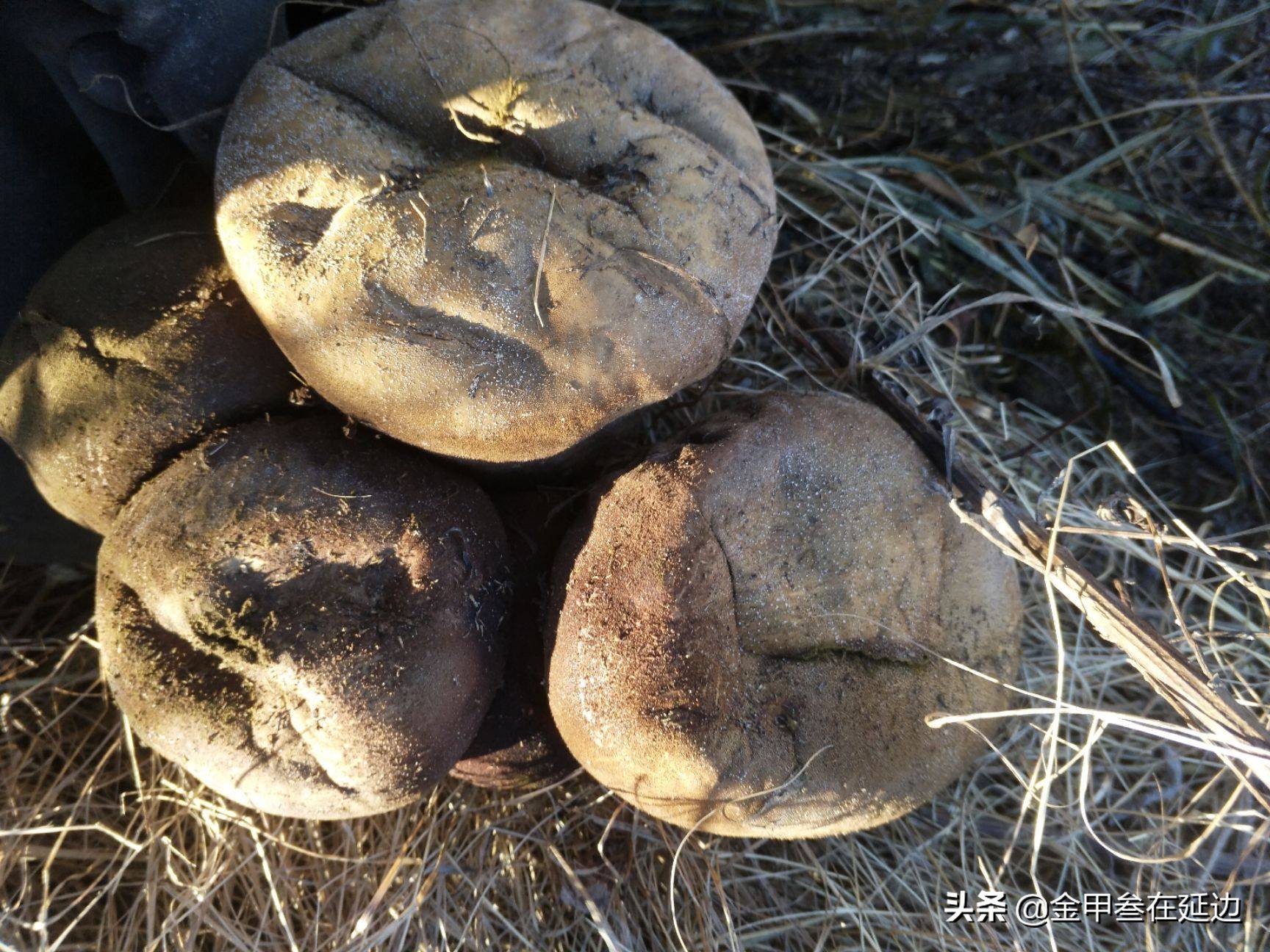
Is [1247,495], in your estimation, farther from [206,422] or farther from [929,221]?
[206,422]

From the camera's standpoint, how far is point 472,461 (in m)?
1.47

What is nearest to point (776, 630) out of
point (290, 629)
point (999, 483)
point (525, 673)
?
point (525, 673)

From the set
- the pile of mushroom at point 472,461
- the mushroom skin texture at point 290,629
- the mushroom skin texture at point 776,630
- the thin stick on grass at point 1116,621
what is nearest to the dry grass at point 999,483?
the thin stick on grass at point 1116,621

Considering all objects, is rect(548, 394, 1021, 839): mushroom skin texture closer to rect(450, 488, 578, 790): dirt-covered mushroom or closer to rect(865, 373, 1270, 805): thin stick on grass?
rect(865, 373, 1270, 805): thin stick on grass

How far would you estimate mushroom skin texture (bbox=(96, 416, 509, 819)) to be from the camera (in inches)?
51.4

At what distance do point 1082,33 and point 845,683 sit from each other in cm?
183

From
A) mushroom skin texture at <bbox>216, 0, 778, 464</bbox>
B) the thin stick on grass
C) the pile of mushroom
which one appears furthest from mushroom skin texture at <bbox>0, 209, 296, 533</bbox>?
the thin stick on grass

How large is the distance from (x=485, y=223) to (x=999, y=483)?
1463mm

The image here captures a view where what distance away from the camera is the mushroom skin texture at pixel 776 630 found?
4.33 ft

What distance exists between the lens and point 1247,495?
2357mm

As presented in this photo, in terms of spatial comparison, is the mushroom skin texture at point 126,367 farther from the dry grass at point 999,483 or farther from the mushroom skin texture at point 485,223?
the dry grass at point 999,483

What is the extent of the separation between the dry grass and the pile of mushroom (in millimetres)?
342

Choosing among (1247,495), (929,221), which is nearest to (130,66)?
(929,221)

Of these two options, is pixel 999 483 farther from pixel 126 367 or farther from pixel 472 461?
pixel 126 367
